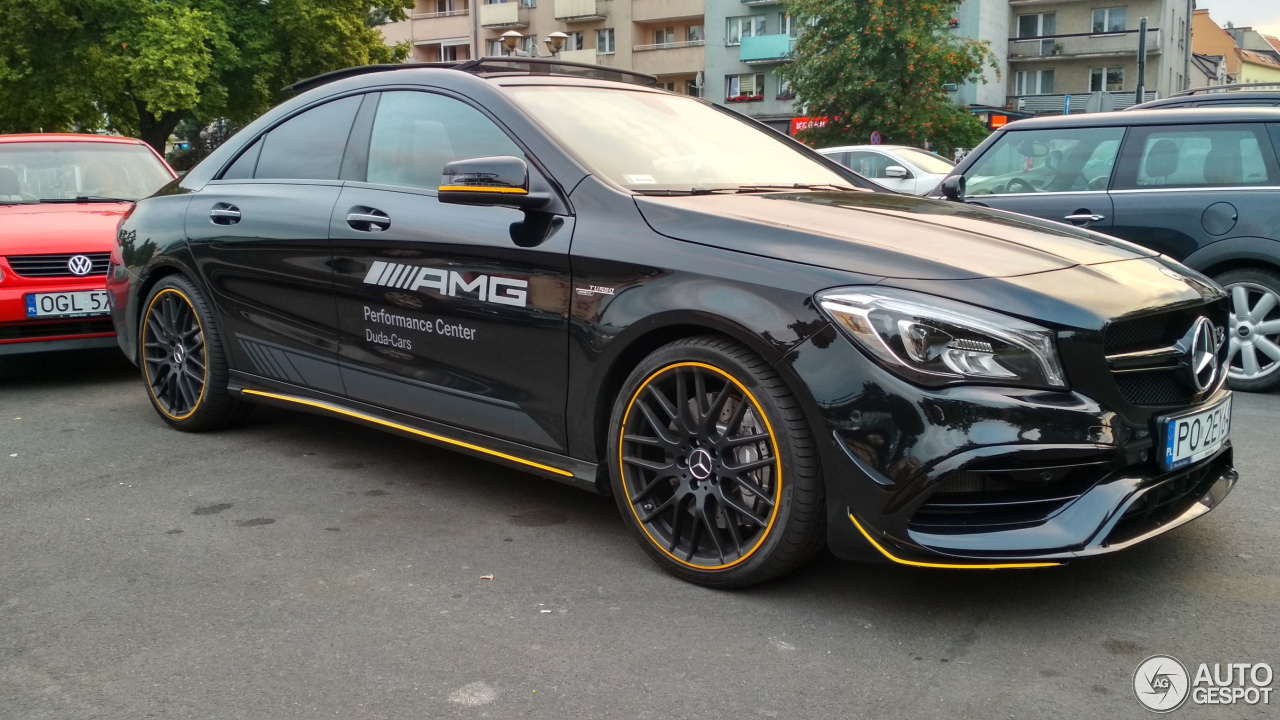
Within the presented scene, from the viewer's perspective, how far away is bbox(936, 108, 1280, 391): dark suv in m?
6.45

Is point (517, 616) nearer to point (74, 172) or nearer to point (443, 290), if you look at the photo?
point (443, 290)

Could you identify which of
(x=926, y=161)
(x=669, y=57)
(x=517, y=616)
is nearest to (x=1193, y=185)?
(x=517, y=616)

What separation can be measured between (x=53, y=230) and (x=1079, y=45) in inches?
2025

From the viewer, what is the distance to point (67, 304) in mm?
6625

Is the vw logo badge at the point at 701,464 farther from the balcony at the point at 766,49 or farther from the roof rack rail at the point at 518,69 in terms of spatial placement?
the balcony at the point at 766,49

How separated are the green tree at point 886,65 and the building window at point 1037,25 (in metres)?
18.1

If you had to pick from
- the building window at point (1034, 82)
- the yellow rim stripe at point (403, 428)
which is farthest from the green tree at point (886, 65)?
the yellow rim stripe at point (403, 428)

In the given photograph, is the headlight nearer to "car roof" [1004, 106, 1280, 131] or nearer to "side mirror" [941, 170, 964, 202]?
"side mirror" [941, 170, 964, 202]

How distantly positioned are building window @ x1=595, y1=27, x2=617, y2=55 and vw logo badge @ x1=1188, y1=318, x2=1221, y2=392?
55.6 m

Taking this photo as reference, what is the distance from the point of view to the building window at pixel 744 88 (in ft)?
175

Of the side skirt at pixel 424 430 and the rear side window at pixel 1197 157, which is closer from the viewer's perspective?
the side skirt at pixel 424 430

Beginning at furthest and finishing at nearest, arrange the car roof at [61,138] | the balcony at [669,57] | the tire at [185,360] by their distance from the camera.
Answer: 1. the balcony at [669,57]
2. the car roof at [61,138]
3. the tire at [185,360]

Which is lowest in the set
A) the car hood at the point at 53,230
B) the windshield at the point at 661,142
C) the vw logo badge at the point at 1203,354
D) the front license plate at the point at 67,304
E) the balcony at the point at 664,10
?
the front license plate at the point at 67,304

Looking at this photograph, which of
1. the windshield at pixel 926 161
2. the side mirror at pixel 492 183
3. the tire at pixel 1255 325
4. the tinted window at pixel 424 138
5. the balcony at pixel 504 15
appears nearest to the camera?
the side mirror at pixel 492 183
